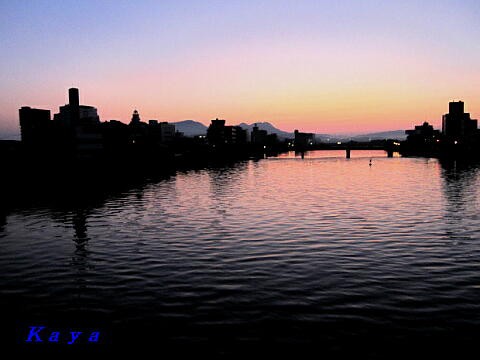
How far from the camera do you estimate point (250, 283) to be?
24.1 meters

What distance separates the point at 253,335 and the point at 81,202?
199ft

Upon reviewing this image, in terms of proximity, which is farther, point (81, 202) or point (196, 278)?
point (81, 202)

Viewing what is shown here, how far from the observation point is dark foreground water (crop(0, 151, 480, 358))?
1712cm

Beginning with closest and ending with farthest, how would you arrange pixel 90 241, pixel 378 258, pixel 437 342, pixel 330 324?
pixel 437 342
pixel 330 324
pixel 378 258
pixel 90 241

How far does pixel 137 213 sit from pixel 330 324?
138 feet

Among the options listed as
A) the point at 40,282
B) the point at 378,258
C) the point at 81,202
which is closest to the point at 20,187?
the point at 81,202

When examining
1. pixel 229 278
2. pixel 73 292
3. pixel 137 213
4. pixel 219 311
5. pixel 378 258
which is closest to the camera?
pixel 219 311

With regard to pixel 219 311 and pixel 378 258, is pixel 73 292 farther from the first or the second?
pixel 378 258

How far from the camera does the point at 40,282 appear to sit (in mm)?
25469

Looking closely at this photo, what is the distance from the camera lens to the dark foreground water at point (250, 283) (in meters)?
17.1

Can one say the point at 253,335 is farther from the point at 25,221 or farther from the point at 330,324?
the point at 25,221

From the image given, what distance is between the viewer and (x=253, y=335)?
17.4 m

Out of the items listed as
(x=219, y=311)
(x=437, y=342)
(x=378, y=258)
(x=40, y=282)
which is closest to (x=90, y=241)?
(x=40, y=282)

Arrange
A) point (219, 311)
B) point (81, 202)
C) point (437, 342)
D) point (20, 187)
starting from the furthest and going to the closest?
1. point (20, 187)
2. point (81, 202)
3. point (219, 311)
4. point (437, 342)
